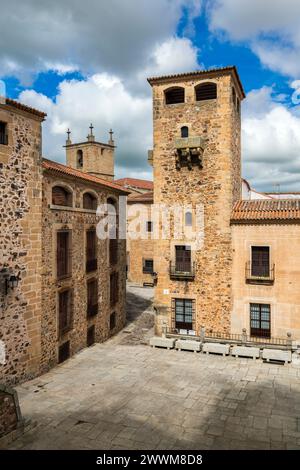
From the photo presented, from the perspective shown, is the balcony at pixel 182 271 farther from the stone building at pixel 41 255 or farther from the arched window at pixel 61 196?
the arched window at pixel 61 196

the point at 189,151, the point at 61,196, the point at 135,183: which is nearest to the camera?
the point at 61,196

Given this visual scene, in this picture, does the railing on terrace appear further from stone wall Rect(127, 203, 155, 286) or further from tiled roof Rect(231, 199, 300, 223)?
stone wall Rect(127, 203, 155, 286)

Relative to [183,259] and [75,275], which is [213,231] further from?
[75,275]

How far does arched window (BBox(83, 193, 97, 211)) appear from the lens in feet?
66.0

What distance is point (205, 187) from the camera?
67.9ft

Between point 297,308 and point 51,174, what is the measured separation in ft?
45.9

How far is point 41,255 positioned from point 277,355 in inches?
465

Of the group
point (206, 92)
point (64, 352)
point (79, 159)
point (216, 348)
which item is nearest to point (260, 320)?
point (216, 348)

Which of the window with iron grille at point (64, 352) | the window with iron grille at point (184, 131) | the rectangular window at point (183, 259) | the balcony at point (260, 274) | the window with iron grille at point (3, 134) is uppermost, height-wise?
the window with iron grille at point (184, 131)

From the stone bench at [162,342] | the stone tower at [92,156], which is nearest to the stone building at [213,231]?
the stone bench at [162,342]

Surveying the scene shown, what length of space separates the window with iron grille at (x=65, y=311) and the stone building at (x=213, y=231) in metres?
5.39

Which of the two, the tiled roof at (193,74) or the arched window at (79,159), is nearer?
the tiled roof at (193,74)

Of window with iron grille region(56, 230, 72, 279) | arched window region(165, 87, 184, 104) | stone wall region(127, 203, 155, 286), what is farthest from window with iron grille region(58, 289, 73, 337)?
stone wall region(127, 203, 155, 286)

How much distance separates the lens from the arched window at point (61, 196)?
1727 centimetres
